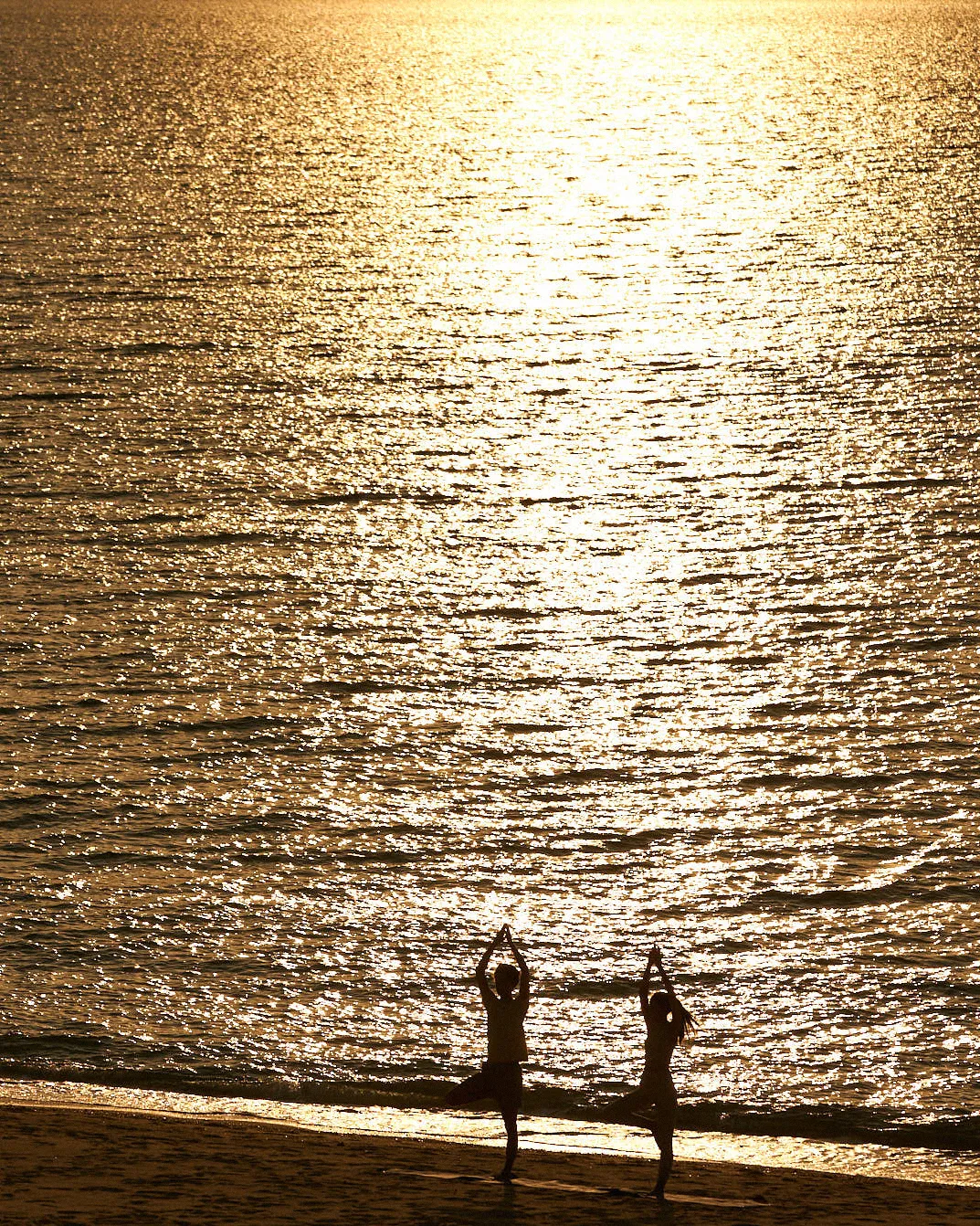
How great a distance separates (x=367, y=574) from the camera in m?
49.6

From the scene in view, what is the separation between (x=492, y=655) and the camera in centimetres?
4459

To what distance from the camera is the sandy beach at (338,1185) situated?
2106 cm

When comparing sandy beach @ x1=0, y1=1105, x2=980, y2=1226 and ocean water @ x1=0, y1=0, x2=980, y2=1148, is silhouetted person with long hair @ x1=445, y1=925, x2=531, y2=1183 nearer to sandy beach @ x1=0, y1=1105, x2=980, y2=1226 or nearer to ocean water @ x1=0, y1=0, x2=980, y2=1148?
sandy beach @ x1=0, y1=1105, x2=980, y2=1226

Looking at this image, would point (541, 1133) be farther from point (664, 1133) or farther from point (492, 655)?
point (492, 655)

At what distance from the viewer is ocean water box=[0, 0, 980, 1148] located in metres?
30.2

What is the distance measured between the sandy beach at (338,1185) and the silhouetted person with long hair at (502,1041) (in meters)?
1.31

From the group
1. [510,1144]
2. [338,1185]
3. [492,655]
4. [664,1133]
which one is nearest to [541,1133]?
[510,1144]

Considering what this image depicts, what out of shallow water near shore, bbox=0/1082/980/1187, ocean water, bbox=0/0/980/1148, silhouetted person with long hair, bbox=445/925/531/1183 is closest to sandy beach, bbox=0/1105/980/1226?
shallow water near shore, bbox=0/1082/980/1187

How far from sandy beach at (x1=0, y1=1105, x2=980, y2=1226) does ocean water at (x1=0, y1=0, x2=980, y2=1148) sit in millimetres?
2679

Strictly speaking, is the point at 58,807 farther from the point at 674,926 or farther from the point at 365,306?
the point at 365,306

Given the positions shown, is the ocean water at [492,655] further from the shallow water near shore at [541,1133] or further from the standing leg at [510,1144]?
the standing leg at [510,1144]

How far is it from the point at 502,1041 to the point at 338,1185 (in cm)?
312

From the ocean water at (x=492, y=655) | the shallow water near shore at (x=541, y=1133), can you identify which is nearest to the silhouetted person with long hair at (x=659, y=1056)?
the shallow water near shore at (x=541, y=1133)

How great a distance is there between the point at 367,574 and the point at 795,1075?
2402 cm
